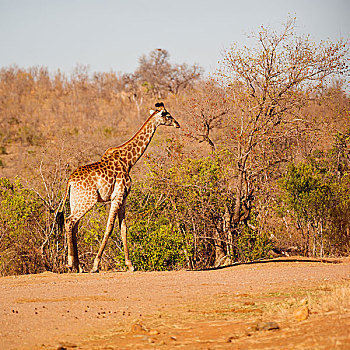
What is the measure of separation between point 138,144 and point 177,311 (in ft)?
21.6

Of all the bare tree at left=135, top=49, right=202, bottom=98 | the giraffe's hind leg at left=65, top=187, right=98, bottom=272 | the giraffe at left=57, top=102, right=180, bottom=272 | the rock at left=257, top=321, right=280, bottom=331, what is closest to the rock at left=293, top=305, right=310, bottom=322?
the rock at left=257, top=321, right=280, bottom=331

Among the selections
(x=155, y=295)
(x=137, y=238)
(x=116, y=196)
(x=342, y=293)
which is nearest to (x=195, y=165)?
(x=137, y=238)

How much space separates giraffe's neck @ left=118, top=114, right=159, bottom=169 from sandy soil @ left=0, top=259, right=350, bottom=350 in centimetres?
321

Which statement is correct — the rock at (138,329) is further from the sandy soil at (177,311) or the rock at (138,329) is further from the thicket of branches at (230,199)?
the thicket of branches at (230,199)

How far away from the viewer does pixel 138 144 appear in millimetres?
12781

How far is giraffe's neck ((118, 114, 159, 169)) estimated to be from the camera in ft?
41.4

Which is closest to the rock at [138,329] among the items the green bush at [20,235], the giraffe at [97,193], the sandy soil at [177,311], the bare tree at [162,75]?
the sandy soil at [177,311]

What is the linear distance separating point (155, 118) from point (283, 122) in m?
4.71

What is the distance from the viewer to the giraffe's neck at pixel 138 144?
1261 centimetres

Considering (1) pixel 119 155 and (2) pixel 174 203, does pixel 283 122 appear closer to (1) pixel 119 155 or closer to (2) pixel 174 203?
(2) pixel 174 203

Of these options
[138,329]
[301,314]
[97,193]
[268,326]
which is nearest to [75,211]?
[97,193]

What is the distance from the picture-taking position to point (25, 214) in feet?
48.8

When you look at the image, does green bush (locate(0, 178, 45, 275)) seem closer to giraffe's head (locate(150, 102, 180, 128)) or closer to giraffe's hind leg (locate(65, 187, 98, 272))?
giraffe's hind leg (locate(65, 187, 98, 272))

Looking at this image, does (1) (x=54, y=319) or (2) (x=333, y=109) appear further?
(2) (x=333, y=109)
